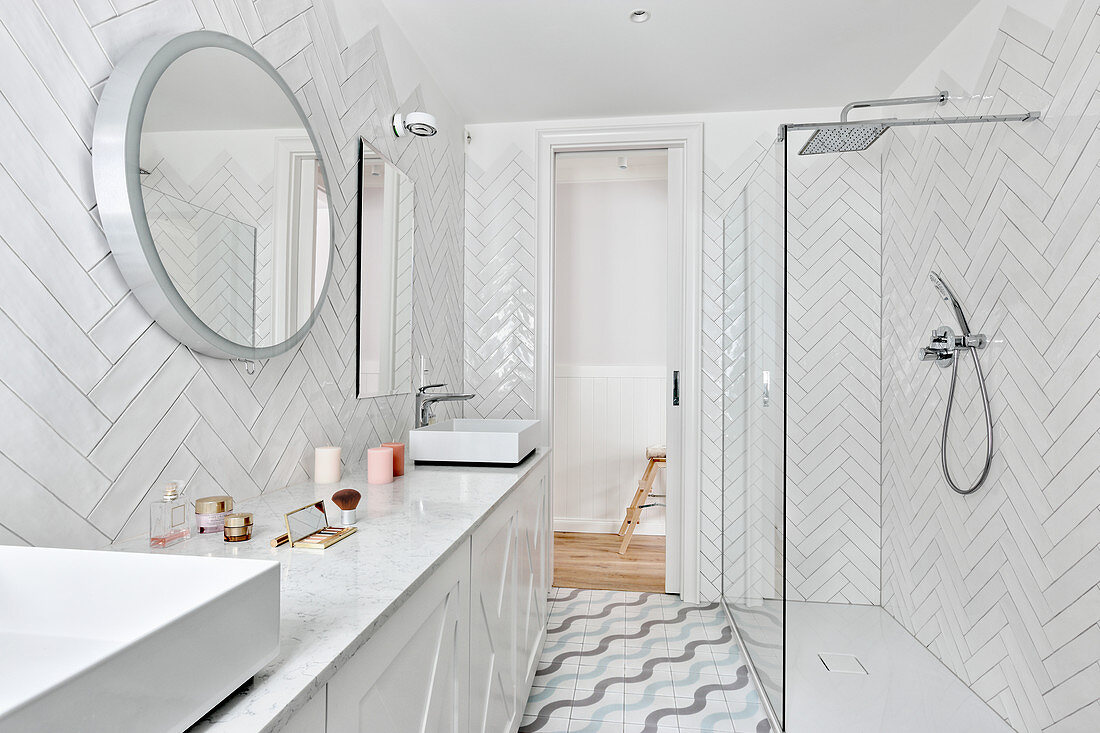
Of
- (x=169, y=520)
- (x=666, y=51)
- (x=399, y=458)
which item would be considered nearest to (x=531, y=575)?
(x=399, y=458)

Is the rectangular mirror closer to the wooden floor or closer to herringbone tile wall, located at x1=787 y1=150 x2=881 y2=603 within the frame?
the wooden floor

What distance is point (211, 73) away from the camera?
1271 millimetres

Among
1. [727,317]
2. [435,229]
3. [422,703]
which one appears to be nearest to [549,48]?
[435,229]

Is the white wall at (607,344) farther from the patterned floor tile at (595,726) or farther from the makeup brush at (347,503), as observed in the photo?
the makeup brush at (347,503)

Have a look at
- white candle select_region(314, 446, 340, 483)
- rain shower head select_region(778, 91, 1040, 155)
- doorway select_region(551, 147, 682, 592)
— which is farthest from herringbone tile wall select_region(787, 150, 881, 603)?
white candle select_region(314, 446, 340, 483)

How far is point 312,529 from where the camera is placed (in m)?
1.16

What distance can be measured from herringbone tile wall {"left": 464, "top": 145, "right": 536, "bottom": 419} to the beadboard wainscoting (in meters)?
1.02

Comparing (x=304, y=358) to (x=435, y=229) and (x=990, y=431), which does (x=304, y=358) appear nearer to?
(x=435, y=229)

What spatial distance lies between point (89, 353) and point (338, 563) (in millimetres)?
536

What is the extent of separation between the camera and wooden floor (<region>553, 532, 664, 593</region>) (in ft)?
11.2

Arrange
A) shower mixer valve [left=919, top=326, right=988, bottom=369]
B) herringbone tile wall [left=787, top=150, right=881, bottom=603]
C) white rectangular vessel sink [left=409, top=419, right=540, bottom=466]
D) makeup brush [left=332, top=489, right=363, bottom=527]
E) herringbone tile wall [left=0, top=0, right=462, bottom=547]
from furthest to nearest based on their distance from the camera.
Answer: herringbone tile wall [left=787, top=150, right=881, bottom=603] < shower mixer valve [left=919, top=326, right=988, bottom=369] < white rectangular vessel sink [left=409, top=419, right=540, bottom=466] < makeup brush [left=332, top=489, right=363, bottom=527] < herringbone tile wall [left=0, top=0, right=462, bottom=547]

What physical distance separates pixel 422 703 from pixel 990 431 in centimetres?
209

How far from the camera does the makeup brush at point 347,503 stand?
4.01ft

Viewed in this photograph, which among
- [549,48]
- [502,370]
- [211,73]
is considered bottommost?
[502,370]
